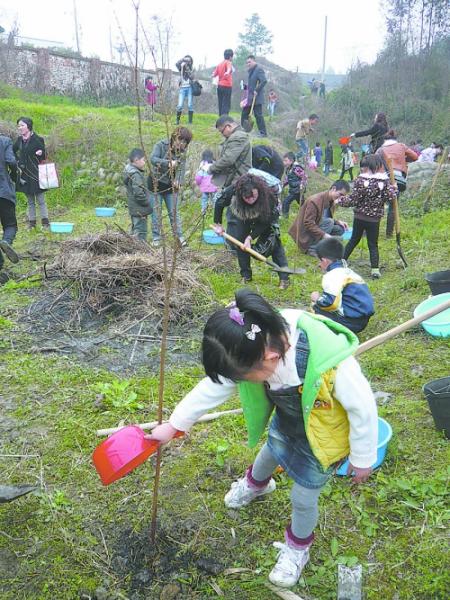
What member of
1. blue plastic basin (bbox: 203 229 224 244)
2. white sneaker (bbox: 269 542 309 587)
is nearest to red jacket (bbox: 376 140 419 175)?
blue plastic basin (bbox: 203 229 224 244)

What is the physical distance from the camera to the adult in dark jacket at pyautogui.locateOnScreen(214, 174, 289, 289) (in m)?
5.25

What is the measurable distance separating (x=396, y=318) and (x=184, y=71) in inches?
342

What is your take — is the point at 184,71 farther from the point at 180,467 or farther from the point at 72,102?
the point at 180,467

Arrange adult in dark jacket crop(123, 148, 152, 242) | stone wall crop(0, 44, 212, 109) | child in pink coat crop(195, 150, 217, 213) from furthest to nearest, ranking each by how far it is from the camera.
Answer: stone wall crop(0, 44, 212, 109)
child in pink coat crop(195, 150, 217, 213)
adult in dark jacket crop(123, 148, 152, 242)

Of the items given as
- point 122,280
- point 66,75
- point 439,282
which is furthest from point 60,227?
point 66,75

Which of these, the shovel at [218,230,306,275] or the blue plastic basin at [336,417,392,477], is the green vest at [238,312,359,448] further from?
the shovel at [218,230,306,275]

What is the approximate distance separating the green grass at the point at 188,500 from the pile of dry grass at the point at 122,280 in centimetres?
63

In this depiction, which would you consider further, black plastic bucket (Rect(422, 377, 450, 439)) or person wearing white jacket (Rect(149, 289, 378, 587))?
black plastic bucket (Rect(422, 377, 450, 439))

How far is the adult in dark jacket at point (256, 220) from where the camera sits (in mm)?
5250

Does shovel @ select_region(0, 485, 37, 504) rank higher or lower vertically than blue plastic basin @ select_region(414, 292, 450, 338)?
lower

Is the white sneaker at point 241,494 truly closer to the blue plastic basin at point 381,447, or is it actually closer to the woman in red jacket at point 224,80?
the blue plastic basin at point 381,447

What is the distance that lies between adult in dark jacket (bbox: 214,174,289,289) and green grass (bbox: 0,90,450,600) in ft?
5.56

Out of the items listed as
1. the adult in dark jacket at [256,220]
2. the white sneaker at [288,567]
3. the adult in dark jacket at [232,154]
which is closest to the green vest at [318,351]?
the white sneaker at [288,567]

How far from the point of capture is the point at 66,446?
2.92m
